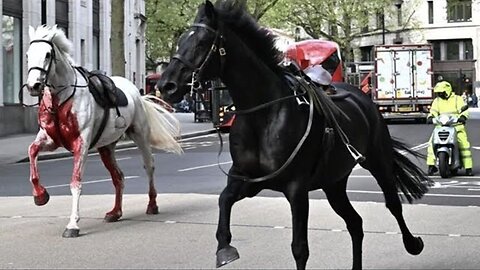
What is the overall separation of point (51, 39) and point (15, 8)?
25.1 meters

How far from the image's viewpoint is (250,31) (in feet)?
19.5

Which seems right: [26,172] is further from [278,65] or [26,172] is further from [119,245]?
[278,65]

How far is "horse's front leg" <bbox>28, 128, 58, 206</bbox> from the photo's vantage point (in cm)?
945

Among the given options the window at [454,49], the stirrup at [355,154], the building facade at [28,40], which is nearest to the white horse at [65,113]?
the stirrup at [355,154]

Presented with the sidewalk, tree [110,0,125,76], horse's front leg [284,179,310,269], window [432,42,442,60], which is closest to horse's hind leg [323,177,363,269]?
horse's front leg [284,179,310,269]

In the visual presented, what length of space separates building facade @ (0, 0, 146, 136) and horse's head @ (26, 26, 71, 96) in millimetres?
18543

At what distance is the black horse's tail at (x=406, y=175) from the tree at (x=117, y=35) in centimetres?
2194

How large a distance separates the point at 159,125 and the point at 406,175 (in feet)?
15.0

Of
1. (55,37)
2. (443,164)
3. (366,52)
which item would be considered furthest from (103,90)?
Answer: (366,52)

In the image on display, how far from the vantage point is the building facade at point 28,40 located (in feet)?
106

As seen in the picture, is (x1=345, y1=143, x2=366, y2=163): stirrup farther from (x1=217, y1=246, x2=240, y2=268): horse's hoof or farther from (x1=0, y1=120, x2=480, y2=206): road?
(x1=0, y1=120, x2=480, y2=206): road

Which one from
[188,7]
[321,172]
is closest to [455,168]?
[321,172]

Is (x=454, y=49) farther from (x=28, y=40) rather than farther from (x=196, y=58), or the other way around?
(x=196, y=58)

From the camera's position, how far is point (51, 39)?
A: 919cm
